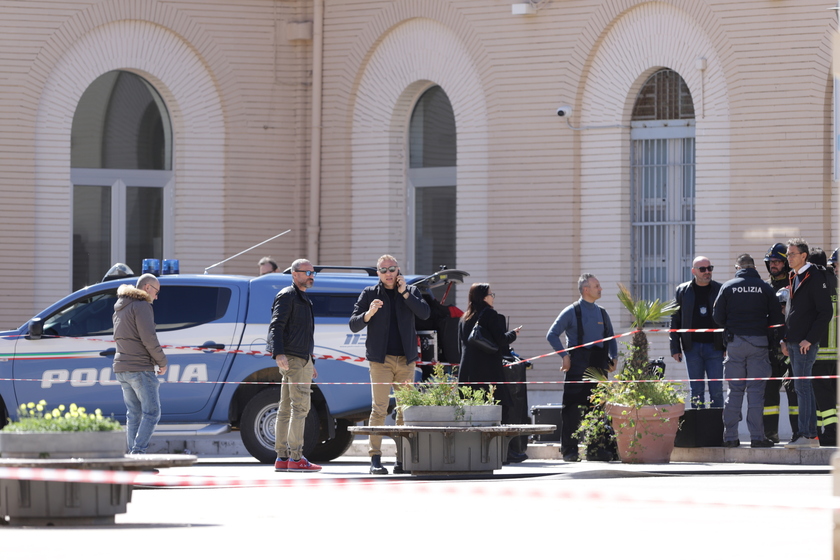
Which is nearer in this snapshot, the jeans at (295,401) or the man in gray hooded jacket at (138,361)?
the man in gray hooded jacket at (138,361)

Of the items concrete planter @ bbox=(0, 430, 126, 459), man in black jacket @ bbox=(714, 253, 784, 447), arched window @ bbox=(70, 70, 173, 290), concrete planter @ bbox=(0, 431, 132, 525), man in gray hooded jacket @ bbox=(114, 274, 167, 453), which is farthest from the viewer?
arched window @ bbox=(70, 70, 173, 290)

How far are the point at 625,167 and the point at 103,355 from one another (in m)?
7.69

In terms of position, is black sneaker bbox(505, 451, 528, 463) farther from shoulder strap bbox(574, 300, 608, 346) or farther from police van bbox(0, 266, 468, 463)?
police van bbox(0, 266, 468, 463)

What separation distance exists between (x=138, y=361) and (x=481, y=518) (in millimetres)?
5007

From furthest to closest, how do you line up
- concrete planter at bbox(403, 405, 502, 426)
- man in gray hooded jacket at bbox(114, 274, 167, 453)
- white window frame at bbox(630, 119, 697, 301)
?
1. white window frame at bbox(630, 119, 697, 301)
2. man in gray hooded jacket at bbox(114, 274, 167, 453)
3. concrete planter at bbox(403, 405, 502, 426)

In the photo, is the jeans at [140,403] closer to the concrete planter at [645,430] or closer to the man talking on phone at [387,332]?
the man talking on phone at [387,332]

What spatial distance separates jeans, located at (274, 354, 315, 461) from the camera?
1399 cm

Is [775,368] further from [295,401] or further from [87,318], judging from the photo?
[87,318]

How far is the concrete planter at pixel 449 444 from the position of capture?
523 inches

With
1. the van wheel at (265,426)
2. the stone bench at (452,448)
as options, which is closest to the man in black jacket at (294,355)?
the van wheel at (265,426)

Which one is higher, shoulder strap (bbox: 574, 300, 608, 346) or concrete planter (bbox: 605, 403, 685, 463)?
shoulder strap (bbox: 574, 300, 608, 346)

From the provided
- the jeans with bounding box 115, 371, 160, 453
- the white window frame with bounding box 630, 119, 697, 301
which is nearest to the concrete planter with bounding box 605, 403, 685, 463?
the jeans with bounding box 115, 371, 160, 453

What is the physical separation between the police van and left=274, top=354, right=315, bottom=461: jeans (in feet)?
2.89

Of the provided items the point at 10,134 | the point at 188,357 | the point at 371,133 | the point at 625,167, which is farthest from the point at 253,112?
the point at 188,357
